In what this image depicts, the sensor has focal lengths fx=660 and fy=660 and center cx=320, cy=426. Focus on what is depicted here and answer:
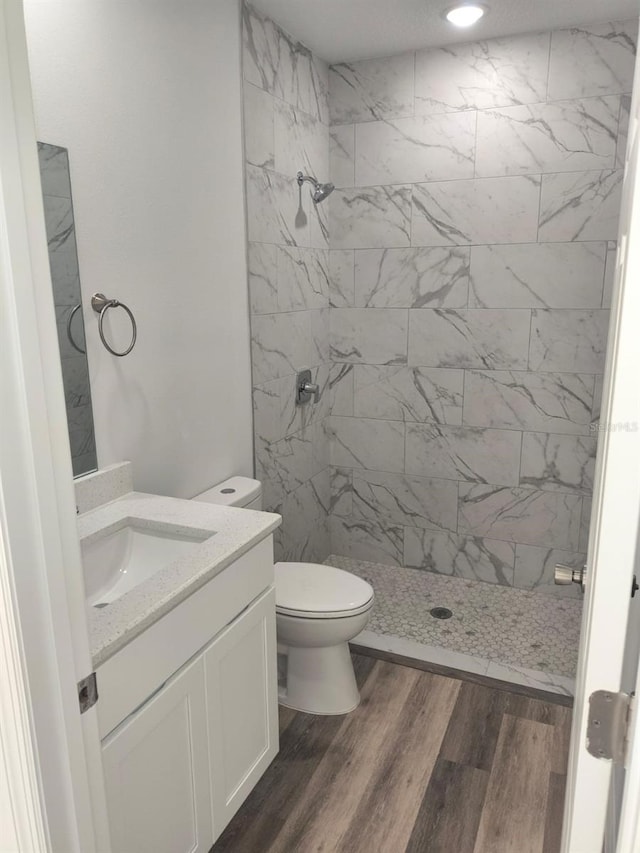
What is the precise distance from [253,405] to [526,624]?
164 centimetres

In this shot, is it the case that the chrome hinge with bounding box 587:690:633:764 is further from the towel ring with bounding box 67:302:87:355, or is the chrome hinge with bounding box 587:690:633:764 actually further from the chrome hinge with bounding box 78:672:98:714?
the towel ring with bounding box 67:302:87:355

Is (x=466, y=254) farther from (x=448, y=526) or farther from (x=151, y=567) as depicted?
(x=151, y=567)

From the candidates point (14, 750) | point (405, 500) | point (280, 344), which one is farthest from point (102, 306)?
point (405, 500)

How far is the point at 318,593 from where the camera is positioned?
2.42 meters

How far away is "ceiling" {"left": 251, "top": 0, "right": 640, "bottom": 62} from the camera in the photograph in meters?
2.59

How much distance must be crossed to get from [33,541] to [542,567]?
2945 millimetres

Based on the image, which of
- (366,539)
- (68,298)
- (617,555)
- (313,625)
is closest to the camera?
(617,555)

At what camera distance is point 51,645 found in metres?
0.95

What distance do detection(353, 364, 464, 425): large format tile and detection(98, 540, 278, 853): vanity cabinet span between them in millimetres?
1701

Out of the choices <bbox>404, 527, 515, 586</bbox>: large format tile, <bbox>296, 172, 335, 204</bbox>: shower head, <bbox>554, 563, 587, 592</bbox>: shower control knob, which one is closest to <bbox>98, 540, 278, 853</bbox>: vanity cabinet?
<bbox>554, 563, 587, 592</bbox>: shower control knob

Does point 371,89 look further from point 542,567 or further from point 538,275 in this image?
point 542,567

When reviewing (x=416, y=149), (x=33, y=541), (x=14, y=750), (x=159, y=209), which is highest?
(x=416, y=149)

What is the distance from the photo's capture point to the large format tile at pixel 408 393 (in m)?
3.37

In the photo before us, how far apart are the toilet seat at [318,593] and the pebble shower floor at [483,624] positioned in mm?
571
